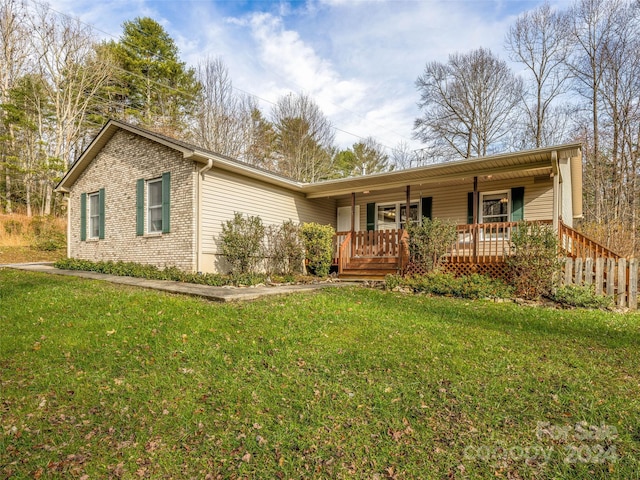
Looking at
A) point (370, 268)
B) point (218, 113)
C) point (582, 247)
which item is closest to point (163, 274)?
point (370, 268)

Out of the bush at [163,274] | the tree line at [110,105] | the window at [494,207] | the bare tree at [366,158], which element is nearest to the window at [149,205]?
the bush at [163,274]

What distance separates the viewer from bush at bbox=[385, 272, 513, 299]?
292 inches

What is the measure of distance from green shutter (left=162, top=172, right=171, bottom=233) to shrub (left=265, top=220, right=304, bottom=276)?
9.23 feet

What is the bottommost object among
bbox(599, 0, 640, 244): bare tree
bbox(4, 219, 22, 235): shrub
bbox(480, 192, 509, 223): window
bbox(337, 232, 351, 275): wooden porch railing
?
bbox(337, 232, 351, 275): wooden porch railing

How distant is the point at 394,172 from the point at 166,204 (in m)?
6.34

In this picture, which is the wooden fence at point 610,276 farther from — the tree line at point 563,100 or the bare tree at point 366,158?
the bare tree at point 366,158

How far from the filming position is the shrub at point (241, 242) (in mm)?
Answer: 9289

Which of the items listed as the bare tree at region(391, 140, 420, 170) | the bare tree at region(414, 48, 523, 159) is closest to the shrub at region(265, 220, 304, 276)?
the bare tree at region(414, 48, 523, 159)

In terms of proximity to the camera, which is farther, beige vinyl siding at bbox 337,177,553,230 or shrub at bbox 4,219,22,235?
shrub at bbox 4,219,22,235

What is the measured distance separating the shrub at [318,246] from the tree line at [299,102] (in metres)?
12.7

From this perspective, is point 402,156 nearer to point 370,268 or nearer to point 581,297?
point 370,268

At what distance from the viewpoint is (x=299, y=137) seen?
23469 mm

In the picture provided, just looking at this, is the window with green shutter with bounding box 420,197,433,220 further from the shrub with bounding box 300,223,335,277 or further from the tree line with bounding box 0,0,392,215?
the tree line with bounding box 0,0,392,215

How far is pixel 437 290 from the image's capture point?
7863mm
